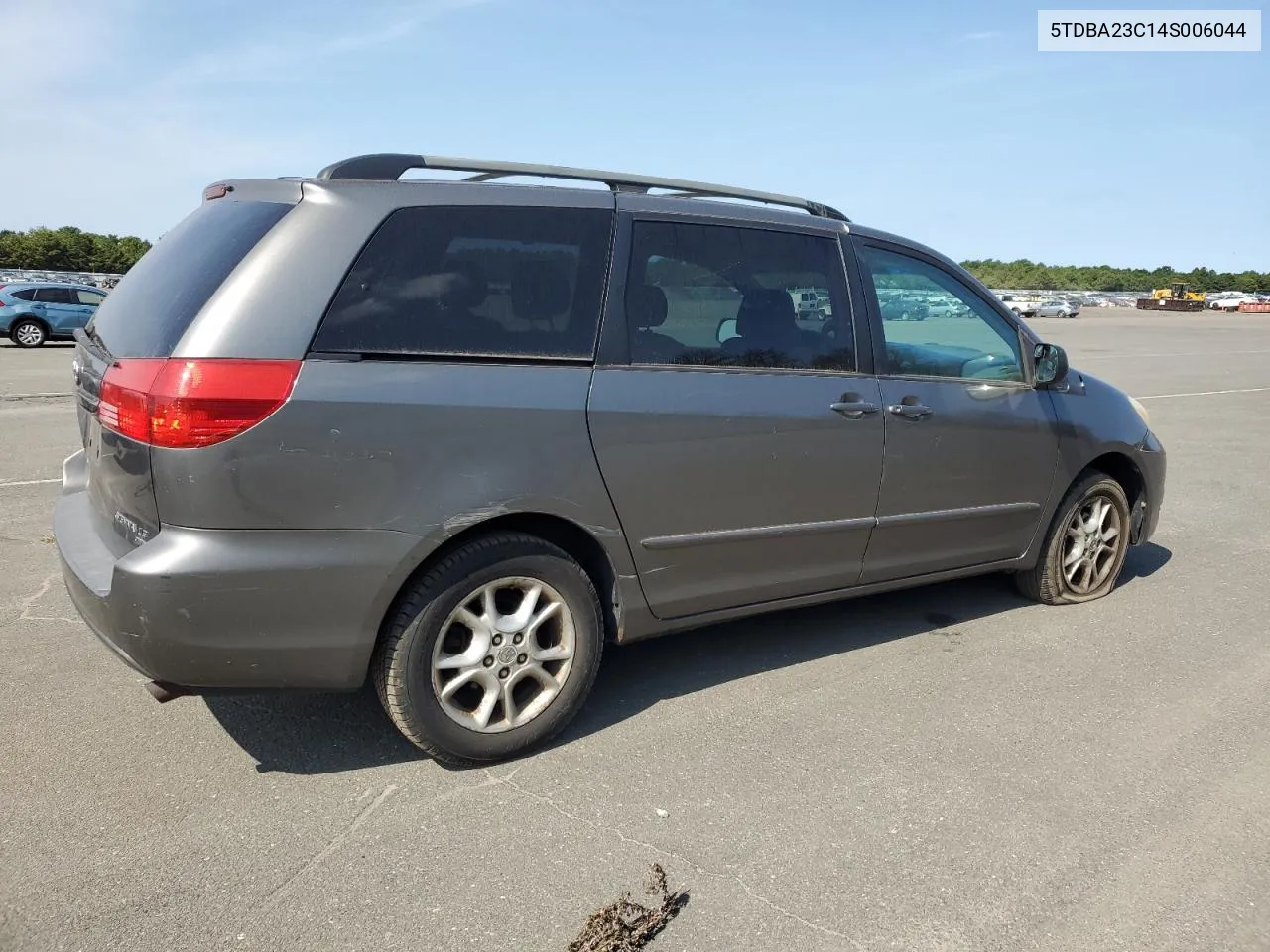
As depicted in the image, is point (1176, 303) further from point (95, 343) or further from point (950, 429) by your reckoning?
point (95, 343)

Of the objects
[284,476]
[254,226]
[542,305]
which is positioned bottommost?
[284,476]

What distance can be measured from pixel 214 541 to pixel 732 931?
5.61 feet

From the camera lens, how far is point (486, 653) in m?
3.24

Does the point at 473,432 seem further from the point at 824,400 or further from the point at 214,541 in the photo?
the point at 824,400

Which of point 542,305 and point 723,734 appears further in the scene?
point 723,734

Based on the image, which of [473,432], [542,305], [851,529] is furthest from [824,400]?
[473,432]

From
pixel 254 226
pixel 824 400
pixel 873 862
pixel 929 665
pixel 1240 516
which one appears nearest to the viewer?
pixel 873 862

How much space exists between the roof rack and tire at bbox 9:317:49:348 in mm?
23344

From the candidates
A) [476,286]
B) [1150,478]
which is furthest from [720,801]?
[1150,478]

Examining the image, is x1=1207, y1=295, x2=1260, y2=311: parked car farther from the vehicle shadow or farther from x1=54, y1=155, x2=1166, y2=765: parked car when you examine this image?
x1=54, y1=155, x2=1166, y2=765: parked car

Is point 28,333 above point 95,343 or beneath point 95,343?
beneath

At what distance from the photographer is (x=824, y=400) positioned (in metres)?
3.89

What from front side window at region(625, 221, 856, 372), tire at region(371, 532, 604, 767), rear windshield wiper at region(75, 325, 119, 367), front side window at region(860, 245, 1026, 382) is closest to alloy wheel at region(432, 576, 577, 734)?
tire at region(371, 532, 604, 767)

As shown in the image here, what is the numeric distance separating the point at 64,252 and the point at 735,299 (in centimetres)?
5314
